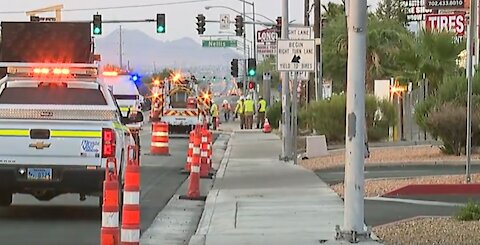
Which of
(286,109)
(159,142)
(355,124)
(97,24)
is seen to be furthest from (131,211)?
(97,24)

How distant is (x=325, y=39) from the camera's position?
56.7 meters

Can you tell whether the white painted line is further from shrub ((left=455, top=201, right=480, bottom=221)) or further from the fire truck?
the fire truck

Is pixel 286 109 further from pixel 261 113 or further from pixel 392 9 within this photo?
pixel 392 9

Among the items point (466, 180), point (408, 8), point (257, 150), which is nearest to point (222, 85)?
point (408, 8)

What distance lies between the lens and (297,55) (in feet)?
79.0

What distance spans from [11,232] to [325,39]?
4415cm

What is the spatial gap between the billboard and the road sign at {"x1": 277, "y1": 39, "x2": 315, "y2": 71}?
435cm

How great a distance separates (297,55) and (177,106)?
2812cm

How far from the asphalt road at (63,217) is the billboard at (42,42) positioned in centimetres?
388

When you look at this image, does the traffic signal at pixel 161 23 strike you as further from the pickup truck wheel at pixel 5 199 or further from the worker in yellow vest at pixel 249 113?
the pickup truck wheel at pixel 5 199

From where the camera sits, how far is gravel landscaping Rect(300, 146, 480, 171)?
23.1 meters

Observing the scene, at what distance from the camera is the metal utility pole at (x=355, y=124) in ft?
39.2

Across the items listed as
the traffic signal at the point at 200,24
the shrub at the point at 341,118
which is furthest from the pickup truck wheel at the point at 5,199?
the traffic signal at the point at 200,24

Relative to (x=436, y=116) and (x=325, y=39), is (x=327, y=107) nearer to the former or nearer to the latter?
(x=436, y=116)
